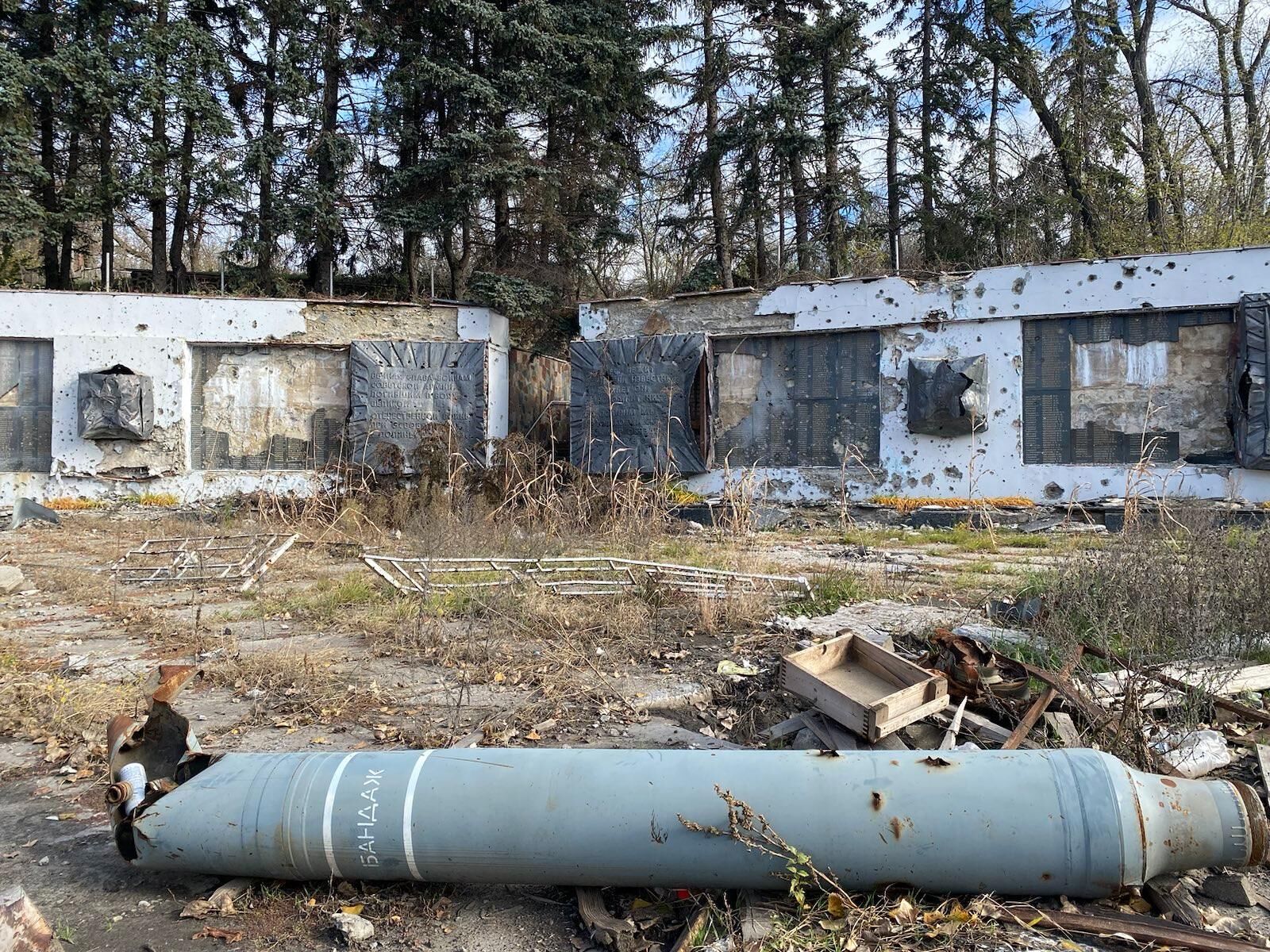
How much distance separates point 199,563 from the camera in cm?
740

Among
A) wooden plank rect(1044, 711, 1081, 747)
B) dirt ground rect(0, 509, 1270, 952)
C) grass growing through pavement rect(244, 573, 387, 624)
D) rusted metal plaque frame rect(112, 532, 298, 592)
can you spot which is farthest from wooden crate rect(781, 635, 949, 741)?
rusted metal plaque frame rect(112, 532, 298, 592)

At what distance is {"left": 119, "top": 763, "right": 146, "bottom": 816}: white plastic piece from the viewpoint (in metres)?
2.48

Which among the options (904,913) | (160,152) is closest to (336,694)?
(904,913)

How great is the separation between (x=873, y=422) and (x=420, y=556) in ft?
25.1

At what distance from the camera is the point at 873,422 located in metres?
11.9

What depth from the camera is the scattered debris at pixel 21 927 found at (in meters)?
1.91

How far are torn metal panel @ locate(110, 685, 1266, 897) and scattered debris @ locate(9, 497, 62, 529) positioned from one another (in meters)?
11.4

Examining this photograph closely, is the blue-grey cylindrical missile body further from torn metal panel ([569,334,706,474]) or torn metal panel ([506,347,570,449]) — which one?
torn metal panel ([506,347,570,449])

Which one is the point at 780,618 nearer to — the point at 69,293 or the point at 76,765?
the point at 76,765

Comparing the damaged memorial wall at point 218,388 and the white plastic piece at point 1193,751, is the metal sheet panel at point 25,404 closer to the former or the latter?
the damaged memorial wall at point 218,388

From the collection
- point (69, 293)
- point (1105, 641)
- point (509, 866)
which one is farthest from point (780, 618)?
point (69, 293)

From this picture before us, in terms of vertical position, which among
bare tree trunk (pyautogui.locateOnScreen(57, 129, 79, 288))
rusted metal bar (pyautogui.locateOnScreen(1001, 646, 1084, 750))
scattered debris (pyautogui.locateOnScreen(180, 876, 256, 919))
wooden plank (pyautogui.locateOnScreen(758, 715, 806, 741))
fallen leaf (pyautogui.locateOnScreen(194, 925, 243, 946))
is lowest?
fallen leaf (pyautogui.locateOnScreen(194, 925, 243, 946))

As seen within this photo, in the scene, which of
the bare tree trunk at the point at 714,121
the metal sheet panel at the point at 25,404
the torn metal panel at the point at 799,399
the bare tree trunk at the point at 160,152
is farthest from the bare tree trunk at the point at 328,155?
the torn metal panel at the point at 799,399

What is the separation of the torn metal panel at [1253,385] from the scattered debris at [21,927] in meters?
12.5
